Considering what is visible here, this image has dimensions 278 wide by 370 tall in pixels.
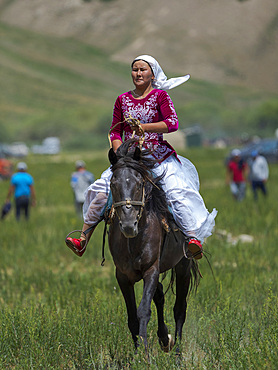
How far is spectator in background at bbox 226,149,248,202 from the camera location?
19.2 metres

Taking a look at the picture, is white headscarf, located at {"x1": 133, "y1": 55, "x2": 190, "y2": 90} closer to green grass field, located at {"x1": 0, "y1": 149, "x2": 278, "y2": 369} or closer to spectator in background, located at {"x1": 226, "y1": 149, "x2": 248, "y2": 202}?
green grass field, located at {"x1": 0, "y1": 149, "x2": 278, "y2": 369}

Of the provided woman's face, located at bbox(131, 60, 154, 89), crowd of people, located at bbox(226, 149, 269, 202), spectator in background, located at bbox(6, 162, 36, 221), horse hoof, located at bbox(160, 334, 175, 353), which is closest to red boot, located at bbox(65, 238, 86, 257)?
horse hoof, located at bbox(160, 334, 175, 353)

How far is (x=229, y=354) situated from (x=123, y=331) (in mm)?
1268

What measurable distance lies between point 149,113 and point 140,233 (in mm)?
1067

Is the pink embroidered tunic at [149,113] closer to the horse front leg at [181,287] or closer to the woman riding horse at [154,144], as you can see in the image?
the woman riding horse at [154,144]

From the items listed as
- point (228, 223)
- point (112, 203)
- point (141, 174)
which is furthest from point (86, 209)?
point (228, 223)

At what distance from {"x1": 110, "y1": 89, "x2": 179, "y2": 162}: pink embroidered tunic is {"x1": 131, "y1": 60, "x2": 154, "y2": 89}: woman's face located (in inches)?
4.1

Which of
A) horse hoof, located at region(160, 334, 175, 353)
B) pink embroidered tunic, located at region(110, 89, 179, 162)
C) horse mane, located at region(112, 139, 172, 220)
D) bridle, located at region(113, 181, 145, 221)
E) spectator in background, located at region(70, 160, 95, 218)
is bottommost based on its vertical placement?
horse hoof, located at region(160, 334, 175, 353)

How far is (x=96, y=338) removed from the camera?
582 centimetres

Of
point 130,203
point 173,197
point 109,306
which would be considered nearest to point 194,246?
point 173,197

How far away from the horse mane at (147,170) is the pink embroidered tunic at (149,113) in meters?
0.13

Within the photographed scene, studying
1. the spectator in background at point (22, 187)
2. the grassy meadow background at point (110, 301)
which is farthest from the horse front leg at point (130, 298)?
the spectator in background at point (22, 187)

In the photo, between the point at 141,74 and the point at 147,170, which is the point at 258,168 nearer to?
the point at 141,74

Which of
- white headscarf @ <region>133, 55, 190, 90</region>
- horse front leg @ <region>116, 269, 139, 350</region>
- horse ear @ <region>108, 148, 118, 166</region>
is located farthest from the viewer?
white headscarf @ <region>133, 55, 190, 90</region>
